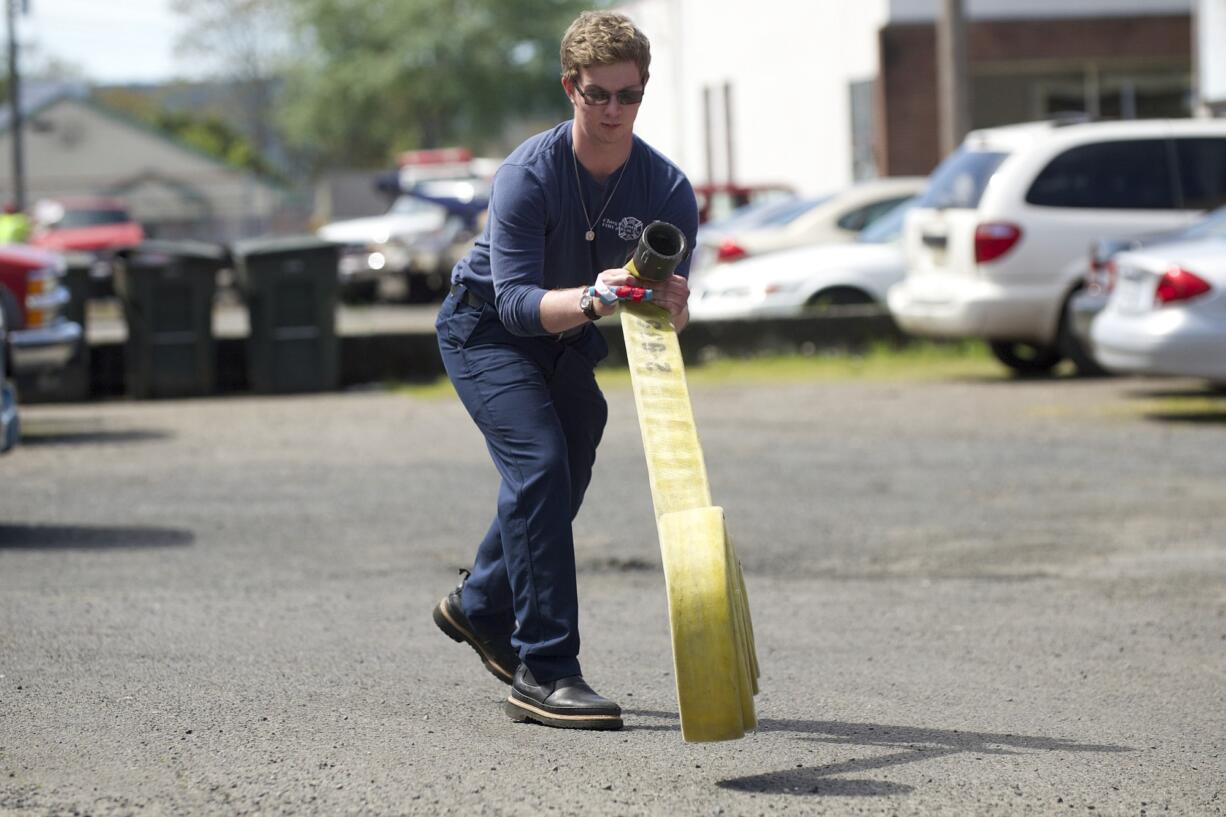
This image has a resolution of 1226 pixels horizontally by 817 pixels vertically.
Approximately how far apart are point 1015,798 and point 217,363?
42.2 ft

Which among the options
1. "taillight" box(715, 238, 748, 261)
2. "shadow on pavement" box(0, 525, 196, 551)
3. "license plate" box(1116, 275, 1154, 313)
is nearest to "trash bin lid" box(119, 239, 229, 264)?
"taillight" box(715, 238, 748, 261)

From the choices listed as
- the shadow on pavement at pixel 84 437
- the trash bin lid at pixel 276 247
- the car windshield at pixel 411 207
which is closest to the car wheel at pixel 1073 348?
the trash bin lid at pixel 276 247

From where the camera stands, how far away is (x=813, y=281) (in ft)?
55.0

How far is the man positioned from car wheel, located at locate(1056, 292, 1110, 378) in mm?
9985

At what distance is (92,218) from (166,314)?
21.6 metres

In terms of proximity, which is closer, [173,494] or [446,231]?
[173,494]

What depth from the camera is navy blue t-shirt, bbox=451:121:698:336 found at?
4.80 metres

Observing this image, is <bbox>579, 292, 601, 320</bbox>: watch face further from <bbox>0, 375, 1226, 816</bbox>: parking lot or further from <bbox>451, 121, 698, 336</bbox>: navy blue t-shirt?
<bbox>0, 375, 1226, 816</bbox>: parking lot

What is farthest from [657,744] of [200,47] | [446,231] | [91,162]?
[200,47]

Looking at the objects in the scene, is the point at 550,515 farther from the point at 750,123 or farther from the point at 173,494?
the point at 750,123

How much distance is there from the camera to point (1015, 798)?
4.27 m

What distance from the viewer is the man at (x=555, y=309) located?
474cm

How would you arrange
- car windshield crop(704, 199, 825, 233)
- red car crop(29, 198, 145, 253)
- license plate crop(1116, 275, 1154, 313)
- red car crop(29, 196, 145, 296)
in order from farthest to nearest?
Result: red car crop(29, 198, 145, 253)
red car crop(29, 196, 145, 296)
car windshield crop(704, 199, 825, 233)
license plate crop(1116, 275, 1154, 313)

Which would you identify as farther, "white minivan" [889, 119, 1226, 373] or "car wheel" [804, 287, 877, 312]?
"car wheel" [804, 287, 877, 312]
